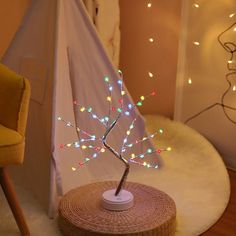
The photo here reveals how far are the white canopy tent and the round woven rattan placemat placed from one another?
0.14m

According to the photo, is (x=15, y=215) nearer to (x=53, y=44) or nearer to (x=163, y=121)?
(x=53, y=44)

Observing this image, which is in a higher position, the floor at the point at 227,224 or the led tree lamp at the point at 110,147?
the led tree lamp at the point at 110,147

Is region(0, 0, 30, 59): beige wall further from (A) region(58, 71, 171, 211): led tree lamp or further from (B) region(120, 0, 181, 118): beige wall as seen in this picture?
(A) region(58, 71, 171, 211): led tree lamp

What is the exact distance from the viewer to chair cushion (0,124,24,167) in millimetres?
1793

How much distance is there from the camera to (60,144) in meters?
2.14

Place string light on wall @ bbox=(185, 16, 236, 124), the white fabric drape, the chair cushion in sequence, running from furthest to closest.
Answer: the white fabric drape < string light on wall @ bbox=(185, 16, 236, 124) < the chair cushion

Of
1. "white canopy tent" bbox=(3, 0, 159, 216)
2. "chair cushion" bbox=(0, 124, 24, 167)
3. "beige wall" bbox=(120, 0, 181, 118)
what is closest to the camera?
"chair cushion" bbox=(0, 124, 24, 167)

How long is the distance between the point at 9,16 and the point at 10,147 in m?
1.52

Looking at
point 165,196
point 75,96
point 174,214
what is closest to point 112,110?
point 75,96

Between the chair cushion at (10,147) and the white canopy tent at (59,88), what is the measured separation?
0.78 ft

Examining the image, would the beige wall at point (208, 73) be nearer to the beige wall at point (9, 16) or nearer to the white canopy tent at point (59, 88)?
the white canopy tent at point (59, 88)

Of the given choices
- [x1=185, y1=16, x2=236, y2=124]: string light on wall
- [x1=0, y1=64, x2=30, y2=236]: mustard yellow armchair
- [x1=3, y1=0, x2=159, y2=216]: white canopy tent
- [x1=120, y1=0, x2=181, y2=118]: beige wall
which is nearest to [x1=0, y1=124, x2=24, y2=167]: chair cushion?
[x1=0, y1=64, x2=30, y2=236]: mustard yellow armchair

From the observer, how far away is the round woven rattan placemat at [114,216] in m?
1.81

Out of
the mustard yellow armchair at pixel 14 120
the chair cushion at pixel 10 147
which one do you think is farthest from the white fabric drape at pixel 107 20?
the chair cushion at pixel 10 147
